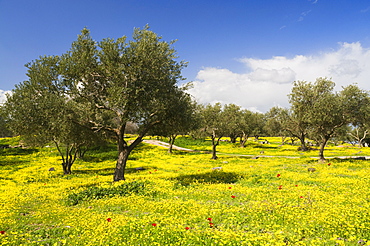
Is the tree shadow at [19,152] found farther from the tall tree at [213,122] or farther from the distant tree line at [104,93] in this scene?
the tall tree at [213,122]

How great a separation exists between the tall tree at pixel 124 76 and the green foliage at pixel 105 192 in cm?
592

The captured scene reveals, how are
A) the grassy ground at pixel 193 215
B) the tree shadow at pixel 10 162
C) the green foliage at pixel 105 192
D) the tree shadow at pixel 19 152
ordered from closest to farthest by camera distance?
the grassy ground at pixel 193 215 < the green foliage at pixel 105 192 < the tree shadow at pixel 10 162 < the tree shadow at pixel 19 152

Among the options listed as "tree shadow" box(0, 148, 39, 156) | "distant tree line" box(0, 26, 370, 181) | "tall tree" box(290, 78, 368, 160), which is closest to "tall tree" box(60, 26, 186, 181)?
"distant tree line" box(0, 26, 370, 181)

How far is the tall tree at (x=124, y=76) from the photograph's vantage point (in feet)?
66.5

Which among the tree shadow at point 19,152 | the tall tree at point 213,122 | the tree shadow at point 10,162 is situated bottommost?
the tree shadow at point 10,162

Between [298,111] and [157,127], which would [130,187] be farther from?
[298,111]

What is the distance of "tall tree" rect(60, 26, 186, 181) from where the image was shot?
20281 millimetres

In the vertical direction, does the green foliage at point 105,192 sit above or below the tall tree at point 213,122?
below

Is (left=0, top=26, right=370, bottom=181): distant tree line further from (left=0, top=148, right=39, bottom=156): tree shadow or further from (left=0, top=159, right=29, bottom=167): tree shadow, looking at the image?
(left=0, top=148, right=39, bottom=156): tree shadow

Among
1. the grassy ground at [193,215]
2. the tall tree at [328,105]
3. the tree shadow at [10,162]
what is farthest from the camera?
the tree shadow at [10,162]

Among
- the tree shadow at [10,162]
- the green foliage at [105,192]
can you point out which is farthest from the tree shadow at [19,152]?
the green foliage at [105,192]

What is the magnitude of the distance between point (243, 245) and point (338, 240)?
3.65m

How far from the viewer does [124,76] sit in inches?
794

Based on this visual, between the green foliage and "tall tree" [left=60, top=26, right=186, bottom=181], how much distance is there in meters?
5.92
